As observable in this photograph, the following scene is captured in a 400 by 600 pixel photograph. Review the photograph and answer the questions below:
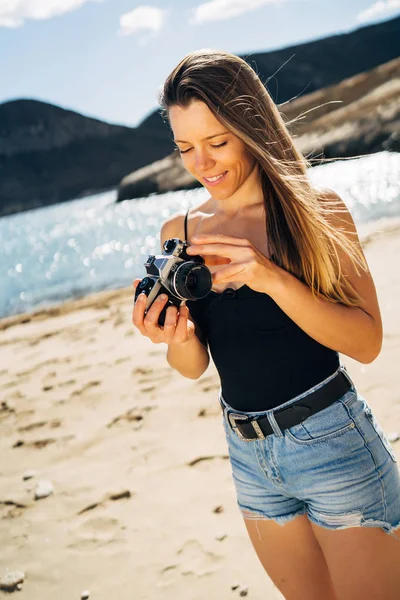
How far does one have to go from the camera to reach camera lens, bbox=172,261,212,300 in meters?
1.79

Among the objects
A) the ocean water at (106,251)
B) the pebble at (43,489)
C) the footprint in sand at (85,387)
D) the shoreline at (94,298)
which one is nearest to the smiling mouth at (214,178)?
the pebble at (43,489)

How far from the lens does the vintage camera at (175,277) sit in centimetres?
179

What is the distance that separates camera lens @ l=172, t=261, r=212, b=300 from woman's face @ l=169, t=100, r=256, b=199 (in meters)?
0.37

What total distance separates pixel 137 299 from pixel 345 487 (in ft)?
2.92

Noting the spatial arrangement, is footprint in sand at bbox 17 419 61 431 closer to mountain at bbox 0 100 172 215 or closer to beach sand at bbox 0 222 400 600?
beach sand at bbox 0 222 400 600

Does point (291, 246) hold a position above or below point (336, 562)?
above

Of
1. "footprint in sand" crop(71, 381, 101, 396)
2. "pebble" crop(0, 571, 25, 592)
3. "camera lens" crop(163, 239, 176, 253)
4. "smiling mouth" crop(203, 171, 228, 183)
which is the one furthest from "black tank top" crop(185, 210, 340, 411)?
"footprint in sand" crop(71, 381, 101, 396)

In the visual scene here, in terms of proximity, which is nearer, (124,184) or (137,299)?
(137,299)

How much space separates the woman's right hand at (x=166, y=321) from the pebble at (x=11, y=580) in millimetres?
2226

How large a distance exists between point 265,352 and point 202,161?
2.25 ft

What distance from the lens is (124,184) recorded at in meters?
51.4

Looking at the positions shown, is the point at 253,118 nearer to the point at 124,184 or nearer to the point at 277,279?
the point at 277,279

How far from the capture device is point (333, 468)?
5.59 ft

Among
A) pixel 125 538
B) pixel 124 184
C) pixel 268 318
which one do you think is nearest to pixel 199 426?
pixel 125 538
